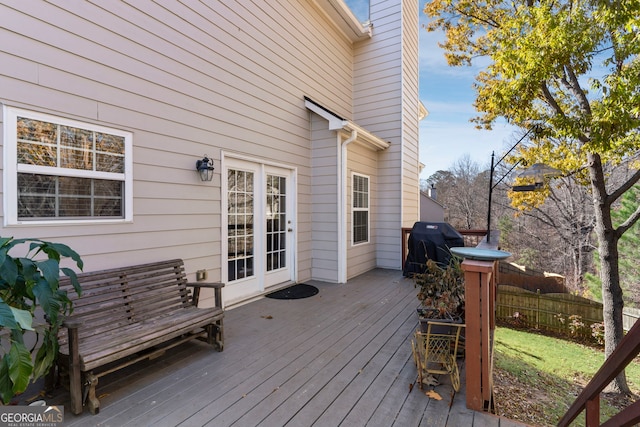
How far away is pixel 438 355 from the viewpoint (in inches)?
98.1

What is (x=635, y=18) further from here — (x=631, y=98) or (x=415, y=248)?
(x=415, y=248)

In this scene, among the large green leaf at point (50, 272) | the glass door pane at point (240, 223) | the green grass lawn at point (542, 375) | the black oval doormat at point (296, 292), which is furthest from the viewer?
the black oval doormat at point (296, 292)

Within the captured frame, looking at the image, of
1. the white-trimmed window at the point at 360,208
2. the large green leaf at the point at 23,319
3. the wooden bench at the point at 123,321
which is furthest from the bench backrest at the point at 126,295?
the white-trimmed window at the point at 360,208

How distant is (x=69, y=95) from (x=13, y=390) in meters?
2.28

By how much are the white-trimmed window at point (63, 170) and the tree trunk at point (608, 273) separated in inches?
228

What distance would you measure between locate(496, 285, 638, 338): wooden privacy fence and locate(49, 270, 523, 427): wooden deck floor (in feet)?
12.7

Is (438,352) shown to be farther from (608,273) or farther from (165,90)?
(165,90)

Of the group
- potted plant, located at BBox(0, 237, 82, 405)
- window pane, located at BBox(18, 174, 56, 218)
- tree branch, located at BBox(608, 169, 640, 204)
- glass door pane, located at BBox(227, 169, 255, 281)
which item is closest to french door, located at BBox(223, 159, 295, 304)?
glass door pane, located at BBox(227, 169, 255, 281)

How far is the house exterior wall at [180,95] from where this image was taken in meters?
2.55

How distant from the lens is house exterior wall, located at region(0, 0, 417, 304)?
2.55 meters

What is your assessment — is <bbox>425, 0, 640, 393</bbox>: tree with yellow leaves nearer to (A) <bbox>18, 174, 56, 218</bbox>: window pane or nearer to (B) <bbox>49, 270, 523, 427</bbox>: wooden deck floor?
(B) <bbox>49, 270, 523, 427</bbox>: wooden deck floor

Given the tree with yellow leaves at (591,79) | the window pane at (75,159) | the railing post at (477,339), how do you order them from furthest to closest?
the tree with yellow leaves at (591,79) → the window pane at (75,159) → the railing post at (477,339)

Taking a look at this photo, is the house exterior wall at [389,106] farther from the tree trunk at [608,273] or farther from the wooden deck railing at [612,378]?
the wooden deck railing at [612,378]

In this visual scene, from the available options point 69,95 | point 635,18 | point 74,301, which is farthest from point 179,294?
point 635,18
